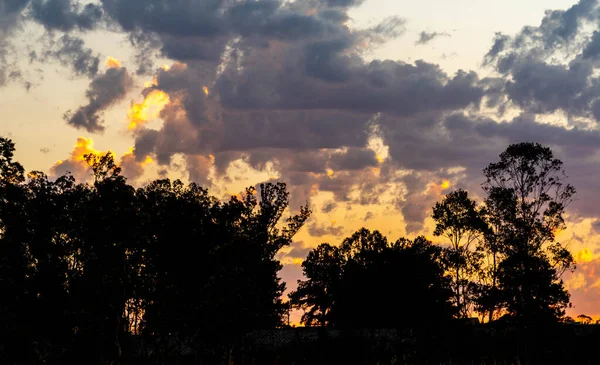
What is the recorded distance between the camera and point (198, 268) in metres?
57.6

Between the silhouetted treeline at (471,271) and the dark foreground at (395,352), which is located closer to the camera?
the dark foreground at (395,352)

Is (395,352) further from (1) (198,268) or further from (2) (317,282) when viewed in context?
(2) (317,282)

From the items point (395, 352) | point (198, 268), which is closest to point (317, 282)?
point (198, 268)

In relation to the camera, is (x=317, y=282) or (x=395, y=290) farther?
(x=317, y=282)

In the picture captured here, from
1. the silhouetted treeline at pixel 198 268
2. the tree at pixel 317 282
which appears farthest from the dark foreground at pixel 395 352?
the tree at pixel 317 282

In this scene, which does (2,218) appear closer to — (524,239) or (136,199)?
(136,199)

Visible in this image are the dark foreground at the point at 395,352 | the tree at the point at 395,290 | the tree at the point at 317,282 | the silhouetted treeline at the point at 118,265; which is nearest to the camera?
the dark foreground at the point at 395,352

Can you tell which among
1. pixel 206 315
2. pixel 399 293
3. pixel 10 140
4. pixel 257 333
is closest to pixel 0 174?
pixel 10 140

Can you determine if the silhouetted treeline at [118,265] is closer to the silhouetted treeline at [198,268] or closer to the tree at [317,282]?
the silhouetted treeline at [198,268]

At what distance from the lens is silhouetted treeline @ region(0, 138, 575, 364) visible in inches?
1937

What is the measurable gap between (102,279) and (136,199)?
6.52 meters

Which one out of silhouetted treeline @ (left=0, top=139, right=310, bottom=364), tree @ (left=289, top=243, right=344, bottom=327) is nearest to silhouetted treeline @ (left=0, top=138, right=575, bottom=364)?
silhouetted treeline @ (left=0, top=139, right=310, bottom=364)

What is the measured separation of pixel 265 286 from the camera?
67.2 meters

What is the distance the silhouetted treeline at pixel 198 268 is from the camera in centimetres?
4919
